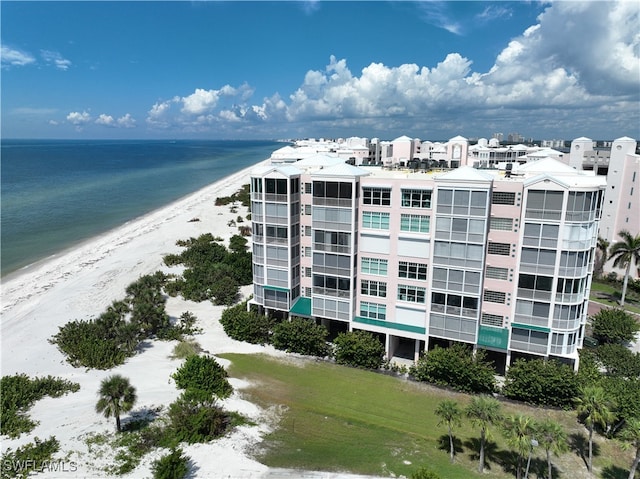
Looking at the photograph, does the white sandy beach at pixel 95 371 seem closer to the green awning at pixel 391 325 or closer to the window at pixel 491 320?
the green awning at pixel 391 325

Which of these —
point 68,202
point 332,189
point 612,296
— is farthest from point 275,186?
point 68,202

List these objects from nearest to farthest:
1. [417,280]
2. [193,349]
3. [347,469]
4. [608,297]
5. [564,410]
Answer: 1. [347,469]
2. [564,410]
3. [417,280]
4. [193,349]
5. [608,297]

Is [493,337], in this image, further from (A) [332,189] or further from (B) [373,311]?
(A) [332,189]

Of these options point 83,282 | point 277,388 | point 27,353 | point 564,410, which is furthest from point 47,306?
point 564,410

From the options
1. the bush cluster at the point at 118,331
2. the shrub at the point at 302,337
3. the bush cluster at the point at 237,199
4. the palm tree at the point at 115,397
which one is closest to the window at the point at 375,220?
the shrub at the point at 302,337

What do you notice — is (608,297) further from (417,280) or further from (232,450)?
(232,450)

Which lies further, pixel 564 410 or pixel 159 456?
pixel 564 410

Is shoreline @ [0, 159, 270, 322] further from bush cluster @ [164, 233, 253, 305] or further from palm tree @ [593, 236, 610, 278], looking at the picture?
palm tree @ [593, 236, 610, 278]
